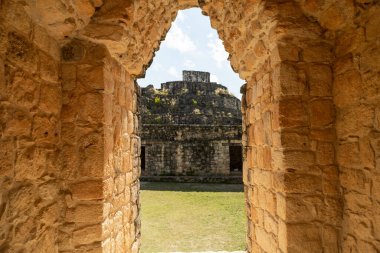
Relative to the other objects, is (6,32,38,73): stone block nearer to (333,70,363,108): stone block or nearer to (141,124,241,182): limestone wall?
(333,70,363,108): stone block

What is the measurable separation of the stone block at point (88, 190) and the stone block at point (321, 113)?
172 cm

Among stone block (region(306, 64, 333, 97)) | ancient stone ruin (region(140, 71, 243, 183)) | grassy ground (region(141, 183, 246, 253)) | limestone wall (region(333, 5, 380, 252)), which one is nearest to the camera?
limestone wall (region(333, 5, 380, 252))

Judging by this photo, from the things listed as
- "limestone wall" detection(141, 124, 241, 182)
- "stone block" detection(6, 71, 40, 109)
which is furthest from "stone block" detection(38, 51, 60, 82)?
"limestone wall" detection(141, 124, 241, 182)

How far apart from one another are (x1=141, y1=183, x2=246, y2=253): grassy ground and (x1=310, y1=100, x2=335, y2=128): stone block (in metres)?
3.71

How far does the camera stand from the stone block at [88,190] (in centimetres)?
209

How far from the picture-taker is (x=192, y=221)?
6.97m

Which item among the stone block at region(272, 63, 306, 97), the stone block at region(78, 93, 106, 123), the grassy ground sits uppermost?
the stone block at region(272, 63, 306, 97)

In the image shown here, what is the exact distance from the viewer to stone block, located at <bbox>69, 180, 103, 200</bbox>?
2094 mm

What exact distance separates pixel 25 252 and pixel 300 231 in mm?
1875

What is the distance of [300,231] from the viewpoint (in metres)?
2.02

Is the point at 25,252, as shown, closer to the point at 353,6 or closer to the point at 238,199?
the point at 353,6

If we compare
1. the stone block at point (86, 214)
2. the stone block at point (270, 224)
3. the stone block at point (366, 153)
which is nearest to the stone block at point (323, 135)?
the stone block at point (366, 153)

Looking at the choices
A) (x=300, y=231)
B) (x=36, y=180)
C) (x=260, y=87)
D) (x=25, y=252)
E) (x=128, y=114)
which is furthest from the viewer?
(x=128, y=114)

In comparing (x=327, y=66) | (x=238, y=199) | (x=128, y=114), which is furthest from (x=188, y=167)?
(x=327, y=66)
